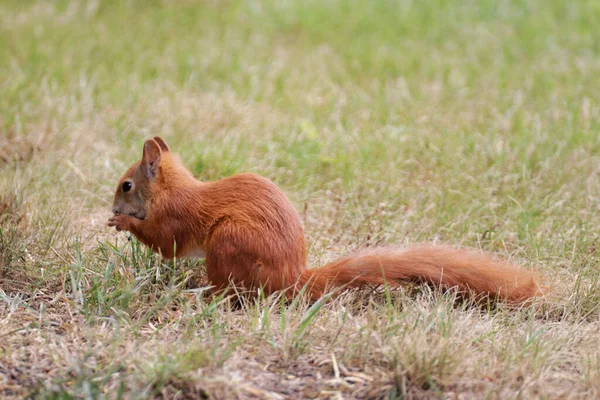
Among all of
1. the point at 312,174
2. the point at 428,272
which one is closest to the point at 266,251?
the point at 428,272

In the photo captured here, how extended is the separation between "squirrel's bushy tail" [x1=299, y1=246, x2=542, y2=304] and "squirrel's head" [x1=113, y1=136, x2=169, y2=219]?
0.79 m

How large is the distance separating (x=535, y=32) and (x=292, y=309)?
5339 mm

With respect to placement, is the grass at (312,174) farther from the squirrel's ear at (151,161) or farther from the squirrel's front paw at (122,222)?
the squirrel's ear at (151,161)

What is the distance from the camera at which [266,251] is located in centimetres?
325

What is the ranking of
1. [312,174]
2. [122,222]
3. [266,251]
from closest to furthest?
[266,251] < [122,222] < [312,174]

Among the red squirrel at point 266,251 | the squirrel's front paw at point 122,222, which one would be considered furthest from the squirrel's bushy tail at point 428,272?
the squirrel's front paw at point 122,222

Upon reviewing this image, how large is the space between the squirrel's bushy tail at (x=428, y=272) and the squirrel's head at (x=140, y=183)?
79 cm

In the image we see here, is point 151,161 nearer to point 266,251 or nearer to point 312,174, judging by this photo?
point 266,251

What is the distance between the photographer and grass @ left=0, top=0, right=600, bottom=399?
282cm

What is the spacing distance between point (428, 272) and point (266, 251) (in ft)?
2.09

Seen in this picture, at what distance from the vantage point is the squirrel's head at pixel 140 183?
3.58 metres

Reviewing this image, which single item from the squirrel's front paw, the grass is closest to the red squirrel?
the squirrel's front paw

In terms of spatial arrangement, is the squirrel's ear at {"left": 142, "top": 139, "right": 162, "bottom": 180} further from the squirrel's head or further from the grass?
the grass

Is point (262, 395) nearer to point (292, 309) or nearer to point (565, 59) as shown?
point (292, 309)
